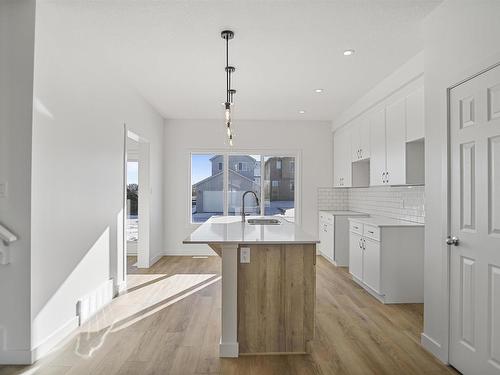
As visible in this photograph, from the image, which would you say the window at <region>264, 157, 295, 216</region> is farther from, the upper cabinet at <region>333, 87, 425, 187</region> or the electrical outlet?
the electrical outlet

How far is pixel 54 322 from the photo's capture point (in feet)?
9.45

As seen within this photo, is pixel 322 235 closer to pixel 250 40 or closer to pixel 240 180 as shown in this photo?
pixel 240 180

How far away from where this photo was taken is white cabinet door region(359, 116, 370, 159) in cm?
518

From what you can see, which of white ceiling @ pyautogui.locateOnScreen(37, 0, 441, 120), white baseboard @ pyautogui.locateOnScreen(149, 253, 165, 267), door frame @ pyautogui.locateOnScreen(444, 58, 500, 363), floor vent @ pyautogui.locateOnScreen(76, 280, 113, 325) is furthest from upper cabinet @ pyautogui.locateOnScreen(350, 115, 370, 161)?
floor vent @ pyautogui.locateOnScreen(76, 280, 113, 325)

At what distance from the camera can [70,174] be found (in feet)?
10.3

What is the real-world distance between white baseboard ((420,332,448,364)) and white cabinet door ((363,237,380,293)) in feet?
3.87

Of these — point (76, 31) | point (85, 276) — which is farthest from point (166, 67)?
point (85, 276)

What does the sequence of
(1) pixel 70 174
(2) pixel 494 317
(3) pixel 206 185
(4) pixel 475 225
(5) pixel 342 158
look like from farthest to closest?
(3) pixel 206 185 < (5) pixel 342 158 < (1) pixel 70 174 < (4) pixel 475 225 < (2) pixel 494 317

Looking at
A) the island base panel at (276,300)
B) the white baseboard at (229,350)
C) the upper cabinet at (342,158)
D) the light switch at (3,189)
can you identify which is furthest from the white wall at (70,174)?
the upper cabinet at (342,158)

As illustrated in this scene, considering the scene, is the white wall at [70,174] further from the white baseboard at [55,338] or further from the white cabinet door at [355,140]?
the white cabinet door at [355,140]

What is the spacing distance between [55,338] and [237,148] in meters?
4.78

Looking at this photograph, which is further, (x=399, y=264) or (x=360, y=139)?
(x=360, y=139)

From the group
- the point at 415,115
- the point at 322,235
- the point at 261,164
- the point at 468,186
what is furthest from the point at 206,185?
the point at 468,186

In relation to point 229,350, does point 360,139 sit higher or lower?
higher
